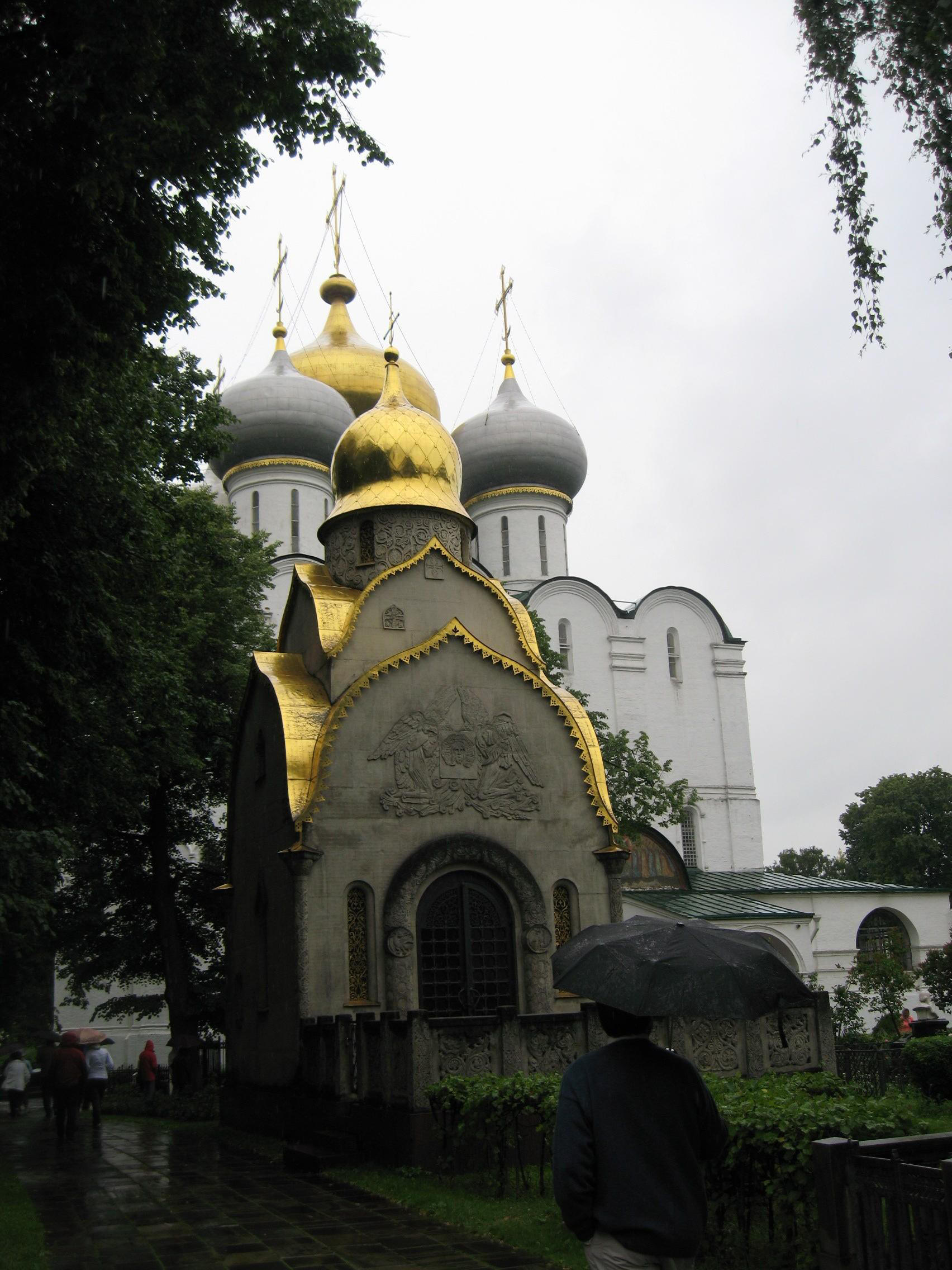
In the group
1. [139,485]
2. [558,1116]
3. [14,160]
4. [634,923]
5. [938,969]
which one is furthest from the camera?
[938,969]

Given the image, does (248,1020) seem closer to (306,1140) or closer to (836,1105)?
(306,1140)

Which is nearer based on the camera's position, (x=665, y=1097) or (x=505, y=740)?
(x=665, y=1097)

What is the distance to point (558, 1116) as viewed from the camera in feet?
13.6

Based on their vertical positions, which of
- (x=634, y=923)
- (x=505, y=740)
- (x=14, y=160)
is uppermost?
(x=14, y=160)

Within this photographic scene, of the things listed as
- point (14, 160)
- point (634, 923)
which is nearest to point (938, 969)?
point (634, 923)

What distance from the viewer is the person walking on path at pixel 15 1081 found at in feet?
66.0

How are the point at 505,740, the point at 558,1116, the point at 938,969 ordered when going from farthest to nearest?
the point at 938,969
the point at 505,740
the point at 558,1116

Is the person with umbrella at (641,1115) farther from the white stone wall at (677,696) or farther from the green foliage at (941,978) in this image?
the white stone wall at (677,696)

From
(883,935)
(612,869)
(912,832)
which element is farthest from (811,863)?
(612,869)

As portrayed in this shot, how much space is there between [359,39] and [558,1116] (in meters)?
7.49

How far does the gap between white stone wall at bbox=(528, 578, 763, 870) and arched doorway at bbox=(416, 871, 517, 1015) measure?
63.0ft

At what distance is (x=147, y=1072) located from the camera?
69.7 feet

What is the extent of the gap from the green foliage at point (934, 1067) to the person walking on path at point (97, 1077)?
10986 mm

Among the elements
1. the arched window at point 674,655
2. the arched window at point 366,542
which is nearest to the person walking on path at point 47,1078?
the arched window at point 366,542
